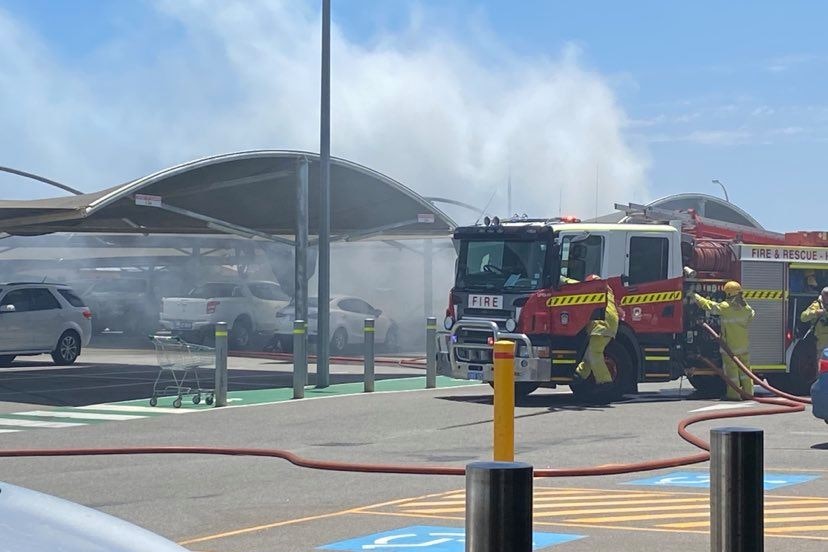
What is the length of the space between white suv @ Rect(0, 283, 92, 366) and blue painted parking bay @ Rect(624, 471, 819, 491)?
720 inches

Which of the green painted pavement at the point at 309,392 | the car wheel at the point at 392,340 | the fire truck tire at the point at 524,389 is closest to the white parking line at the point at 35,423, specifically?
the green painted pavement at the point at 309,392

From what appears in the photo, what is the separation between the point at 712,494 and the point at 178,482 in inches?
253

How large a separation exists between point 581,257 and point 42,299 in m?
13.2

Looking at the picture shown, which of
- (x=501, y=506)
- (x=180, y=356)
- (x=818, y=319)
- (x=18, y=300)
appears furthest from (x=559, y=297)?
(x=501, y=506)

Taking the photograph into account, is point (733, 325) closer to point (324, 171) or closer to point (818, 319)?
point (818, 319)

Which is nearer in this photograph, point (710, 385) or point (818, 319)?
point (818, 319)

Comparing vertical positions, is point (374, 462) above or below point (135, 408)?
above

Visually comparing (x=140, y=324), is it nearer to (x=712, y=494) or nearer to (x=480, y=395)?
(x=480, y=395)

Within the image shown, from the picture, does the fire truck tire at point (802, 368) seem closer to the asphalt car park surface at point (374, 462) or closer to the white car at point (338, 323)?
the asphalt car park surface at point (374, 462)

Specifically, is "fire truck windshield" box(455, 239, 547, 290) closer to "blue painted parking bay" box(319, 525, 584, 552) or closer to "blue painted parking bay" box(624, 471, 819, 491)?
"blue painted parking bay" box(624, 471, 819, 491)

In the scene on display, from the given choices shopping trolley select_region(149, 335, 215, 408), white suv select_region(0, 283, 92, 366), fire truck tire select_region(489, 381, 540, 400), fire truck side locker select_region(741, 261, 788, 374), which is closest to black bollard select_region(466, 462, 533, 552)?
shopping trolley select_region(149, 335, 215, 408)

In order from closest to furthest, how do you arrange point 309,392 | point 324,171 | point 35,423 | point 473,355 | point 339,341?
point 35,423 → point 473,355 → point 309,392 → point 324,171 → point 339,341

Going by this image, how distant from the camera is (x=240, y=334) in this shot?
121 feet

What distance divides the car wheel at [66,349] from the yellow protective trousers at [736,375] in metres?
14.6
